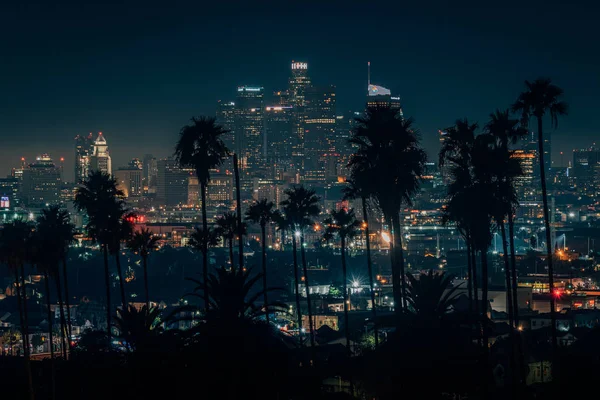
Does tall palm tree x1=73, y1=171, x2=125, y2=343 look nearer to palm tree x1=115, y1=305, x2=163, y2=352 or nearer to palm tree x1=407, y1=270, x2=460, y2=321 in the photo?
palm tree x1=115, y1=305, x2=163, y2=352

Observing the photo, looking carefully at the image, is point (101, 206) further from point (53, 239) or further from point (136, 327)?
point (136, 327)

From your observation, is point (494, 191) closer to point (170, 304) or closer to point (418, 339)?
point (418, 339)

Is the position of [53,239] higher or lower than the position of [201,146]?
lower

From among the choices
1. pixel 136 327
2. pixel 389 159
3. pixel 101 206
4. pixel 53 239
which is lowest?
pixel 136 327

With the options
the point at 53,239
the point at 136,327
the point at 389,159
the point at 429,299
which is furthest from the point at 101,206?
the point at 429,299

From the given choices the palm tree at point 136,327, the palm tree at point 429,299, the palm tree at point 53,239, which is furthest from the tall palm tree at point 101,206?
the palm tree at point 429,299

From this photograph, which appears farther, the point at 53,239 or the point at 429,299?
the point at 53,239

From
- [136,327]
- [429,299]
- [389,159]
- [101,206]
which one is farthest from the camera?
[101,206]

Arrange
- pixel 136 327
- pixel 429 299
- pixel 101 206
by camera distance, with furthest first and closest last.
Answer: pixel 101 206 → pixel 136 327 → pixel 429 299

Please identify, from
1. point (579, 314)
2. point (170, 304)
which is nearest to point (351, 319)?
point (579, 314)

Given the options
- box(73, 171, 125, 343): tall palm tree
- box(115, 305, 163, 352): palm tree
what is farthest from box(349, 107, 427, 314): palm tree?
box(73, 171, 125, 343): tall palm tree
